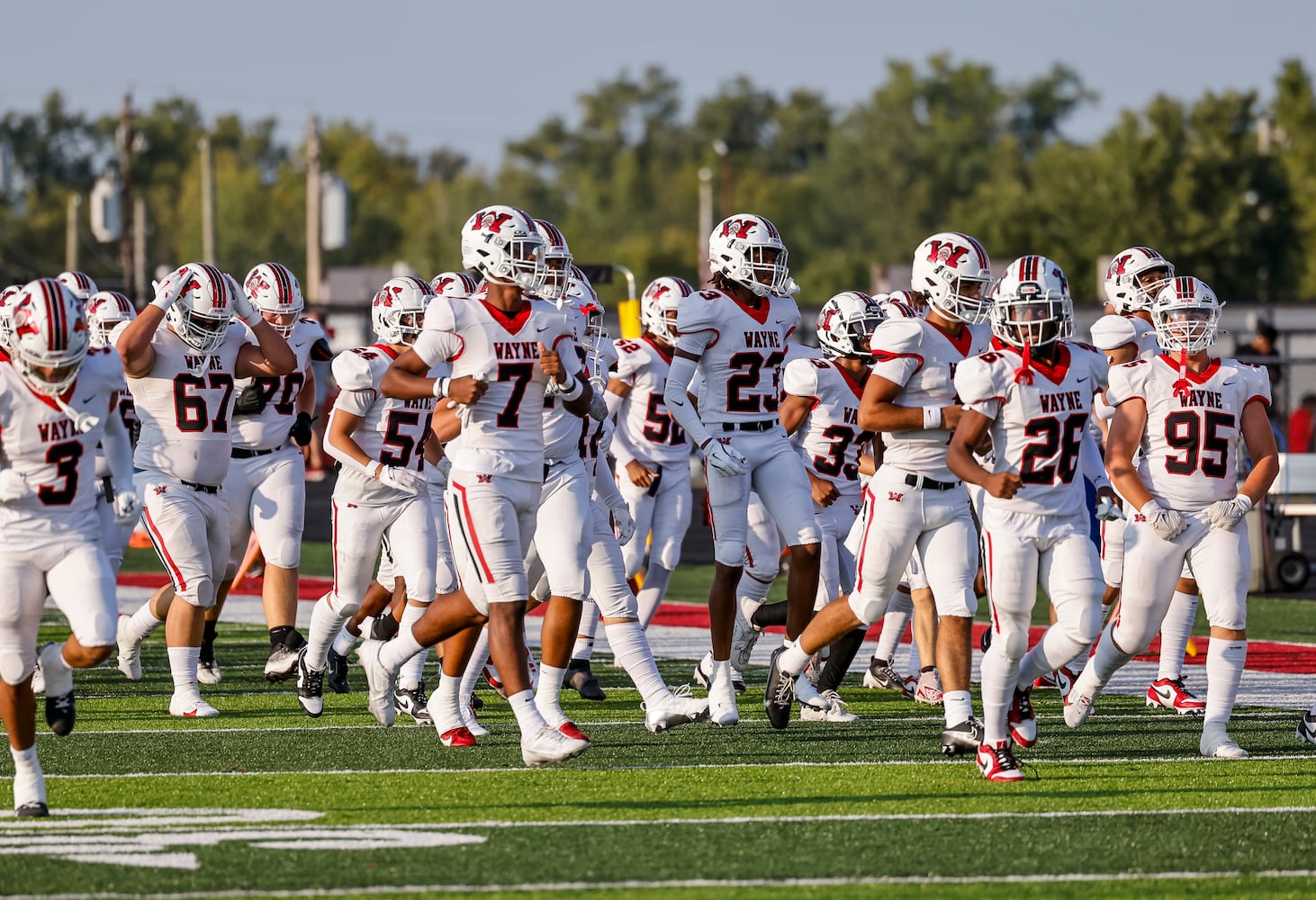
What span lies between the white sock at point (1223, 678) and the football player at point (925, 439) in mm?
990

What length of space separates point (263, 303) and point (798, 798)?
4.32 meters

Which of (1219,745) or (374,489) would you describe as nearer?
(1219,745)

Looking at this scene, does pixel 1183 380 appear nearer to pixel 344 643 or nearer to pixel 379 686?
pixel 379 686

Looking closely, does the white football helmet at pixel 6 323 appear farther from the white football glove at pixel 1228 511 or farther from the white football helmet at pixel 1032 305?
the white football glove at pixel 1228 511

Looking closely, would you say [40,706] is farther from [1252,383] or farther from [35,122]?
[35,122]

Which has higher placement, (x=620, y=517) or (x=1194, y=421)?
(x=1194, y=421)

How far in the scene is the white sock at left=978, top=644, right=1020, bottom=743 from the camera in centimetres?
691

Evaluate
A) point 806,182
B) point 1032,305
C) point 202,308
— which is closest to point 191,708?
point 202,308

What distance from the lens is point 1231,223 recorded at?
5356 cm

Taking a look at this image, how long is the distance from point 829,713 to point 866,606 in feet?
3.66

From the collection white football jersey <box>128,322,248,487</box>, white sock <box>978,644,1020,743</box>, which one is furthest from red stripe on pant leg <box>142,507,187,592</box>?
white sock <box>978,644,1020,743</box>

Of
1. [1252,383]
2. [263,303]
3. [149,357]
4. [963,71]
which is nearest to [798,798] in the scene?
[1252,383]

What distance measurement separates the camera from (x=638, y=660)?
7.55m

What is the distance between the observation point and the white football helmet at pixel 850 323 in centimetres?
894
